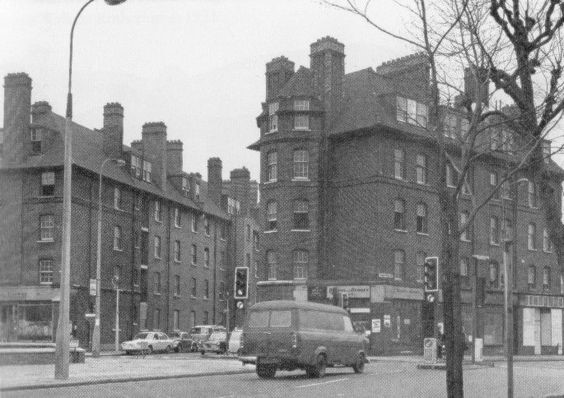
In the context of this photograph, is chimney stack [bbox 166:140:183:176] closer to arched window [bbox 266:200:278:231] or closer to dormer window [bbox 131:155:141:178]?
dormer window [bbox 131:155:141:178]

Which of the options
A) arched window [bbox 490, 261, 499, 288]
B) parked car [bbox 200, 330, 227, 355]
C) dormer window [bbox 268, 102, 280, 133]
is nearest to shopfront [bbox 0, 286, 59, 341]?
parked car [bbox 200, 330, 227, 355]

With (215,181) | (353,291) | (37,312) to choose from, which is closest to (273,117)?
(353,291)

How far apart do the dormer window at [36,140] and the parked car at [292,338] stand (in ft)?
106

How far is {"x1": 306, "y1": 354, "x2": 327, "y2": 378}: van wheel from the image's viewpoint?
24.7 m

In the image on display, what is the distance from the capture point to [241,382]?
22547mm

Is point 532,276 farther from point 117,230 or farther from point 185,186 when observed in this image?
point 117,230

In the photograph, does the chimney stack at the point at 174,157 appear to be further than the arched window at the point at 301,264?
Yes

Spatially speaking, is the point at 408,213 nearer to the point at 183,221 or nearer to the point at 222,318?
the point at 183,221

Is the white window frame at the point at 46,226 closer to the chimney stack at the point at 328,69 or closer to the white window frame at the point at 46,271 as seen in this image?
the white window frame at the point at 46,271

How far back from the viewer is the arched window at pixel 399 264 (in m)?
49.8

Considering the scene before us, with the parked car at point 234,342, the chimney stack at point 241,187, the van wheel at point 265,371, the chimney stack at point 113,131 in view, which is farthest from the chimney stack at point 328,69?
the chimney stack at point 241,187

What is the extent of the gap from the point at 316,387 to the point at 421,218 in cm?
3236

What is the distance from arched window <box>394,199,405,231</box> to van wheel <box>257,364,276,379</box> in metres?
26.6

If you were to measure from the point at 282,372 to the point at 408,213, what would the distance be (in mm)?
24951
